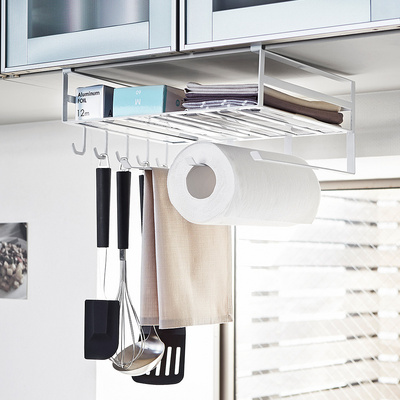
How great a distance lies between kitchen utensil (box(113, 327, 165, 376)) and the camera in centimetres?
144

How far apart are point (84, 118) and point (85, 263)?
0.73m

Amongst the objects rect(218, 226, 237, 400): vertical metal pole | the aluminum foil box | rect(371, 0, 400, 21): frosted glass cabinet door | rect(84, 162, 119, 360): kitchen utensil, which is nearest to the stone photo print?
rect(218, 226, 237, 400): vertical metal pole

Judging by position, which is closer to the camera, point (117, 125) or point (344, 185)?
point (117, 125)

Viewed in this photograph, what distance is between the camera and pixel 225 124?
1331 millimetres

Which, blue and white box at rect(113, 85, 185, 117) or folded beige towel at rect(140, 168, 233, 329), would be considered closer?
blue and white box at rect(113, 85, 185, 117)

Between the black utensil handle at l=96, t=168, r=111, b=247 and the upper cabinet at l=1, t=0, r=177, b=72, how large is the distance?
0.71 feet

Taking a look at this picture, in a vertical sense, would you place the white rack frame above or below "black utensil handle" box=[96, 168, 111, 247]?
above

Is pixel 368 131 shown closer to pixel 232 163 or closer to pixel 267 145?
pixel 267 145

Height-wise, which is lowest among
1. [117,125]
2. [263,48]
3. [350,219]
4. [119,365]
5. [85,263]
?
[119,365]

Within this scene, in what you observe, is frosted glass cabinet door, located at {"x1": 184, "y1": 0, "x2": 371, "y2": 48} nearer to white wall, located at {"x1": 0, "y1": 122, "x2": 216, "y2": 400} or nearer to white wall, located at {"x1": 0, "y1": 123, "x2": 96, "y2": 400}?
white wall, located at {"x1": 0, "y1": 122, "x2": 216, "y2": 400}

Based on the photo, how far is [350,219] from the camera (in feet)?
5.93

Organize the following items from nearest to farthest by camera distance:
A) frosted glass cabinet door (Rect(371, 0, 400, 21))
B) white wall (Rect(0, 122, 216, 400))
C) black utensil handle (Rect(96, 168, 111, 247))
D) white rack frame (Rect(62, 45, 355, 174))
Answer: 1. frosted glass cabinet door (Rect(371, 0, 400, 21))
2. white rack frame (Rect(62, 45, 355, 174))
3. black utensil handle (Rect(96, 168, 111, 247))
4. white wall (Rect(0, 122, 216, 400))

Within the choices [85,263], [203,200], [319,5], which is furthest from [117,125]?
[85,263]

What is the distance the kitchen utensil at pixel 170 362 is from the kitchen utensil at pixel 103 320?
0.56 feet
